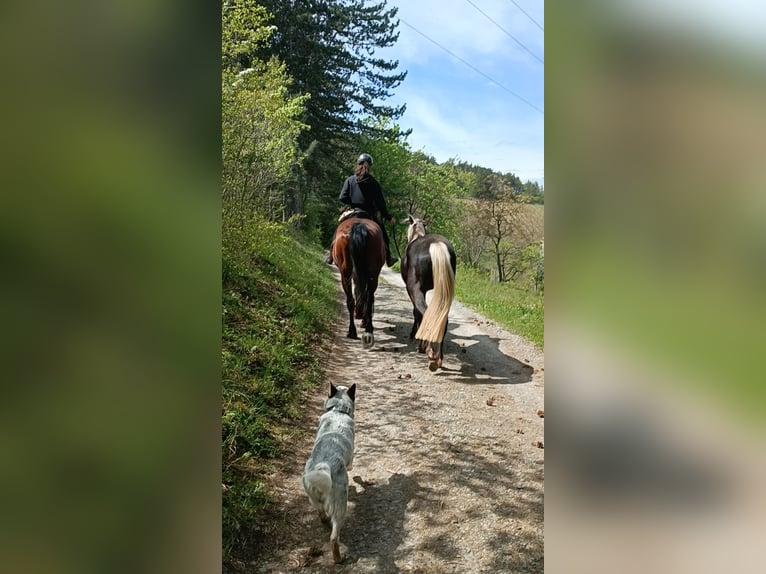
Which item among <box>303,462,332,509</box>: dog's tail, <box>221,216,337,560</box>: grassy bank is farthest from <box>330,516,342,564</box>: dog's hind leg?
<box>221,216,337,560</box>: grassy bank

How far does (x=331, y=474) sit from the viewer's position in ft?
7.14

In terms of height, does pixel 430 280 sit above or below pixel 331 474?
above

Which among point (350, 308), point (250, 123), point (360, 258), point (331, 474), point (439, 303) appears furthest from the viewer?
point (350, 308)

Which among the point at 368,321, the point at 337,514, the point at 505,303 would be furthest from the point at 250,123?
the point at 505,303

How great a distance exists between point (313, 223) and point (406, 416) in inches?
141

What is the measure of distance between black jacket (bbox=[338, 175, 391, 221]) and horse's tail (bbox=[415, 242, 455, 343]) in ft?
2.83

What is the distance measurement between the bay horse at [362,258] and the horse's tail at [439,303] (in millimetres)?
758

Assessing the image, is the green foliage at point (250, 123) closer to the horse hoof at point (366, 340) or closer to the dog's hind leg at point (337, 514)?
the horse hoof at point (366, 340)

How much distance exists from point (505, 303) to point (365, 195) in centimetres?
431
